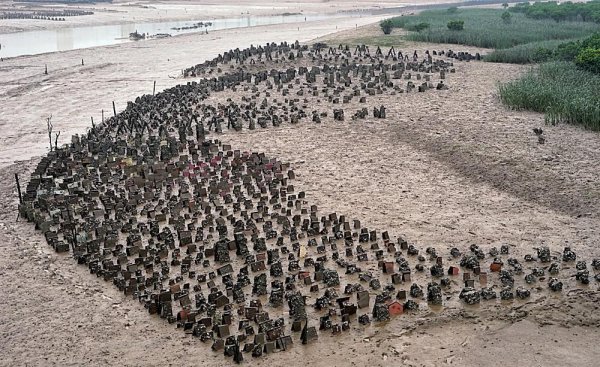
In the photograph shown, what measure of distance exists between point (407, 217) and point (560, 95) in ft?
27.0

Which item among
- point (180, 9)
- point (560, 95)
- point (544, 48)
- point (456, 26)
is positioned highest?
point (180, 9)

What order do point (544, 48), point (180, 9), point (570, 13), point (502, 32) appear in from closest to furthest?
point (544, 48) → point (502, 32) → point (570, 13) → point (180, 9)

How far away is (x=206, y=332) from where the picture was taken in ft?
26.9

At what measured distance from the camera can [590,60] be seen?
69.5 ft

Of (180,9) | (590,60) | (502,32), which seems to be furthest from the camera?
(180,9)

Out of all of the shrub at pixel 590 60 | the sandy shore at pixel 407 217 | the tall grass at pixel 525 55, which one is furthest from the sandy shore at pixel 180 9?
the shrub at pixel 590 60

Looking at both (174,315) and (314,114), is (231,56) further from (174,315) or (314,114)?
(174,315)

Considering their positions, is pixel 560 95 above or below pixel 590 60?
below

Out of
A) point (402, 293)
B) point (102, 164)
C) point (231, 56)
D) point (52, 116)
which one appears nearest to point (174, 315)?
point (402, 293)

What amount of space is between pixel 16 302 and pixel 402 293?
529cm

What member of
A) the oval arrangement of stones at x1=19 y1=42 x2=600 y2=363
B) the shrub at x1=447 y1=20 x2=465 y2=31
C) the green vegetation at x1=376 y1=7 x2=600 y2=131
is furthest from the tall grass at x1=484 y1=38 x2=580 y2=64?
the oval arrangement of stones at x1=19 y1=42 x2=600 y2=363

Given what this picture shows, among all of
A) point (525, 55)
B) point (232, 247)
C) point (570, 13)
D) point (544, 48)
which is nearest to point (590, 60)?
point (525, 55)

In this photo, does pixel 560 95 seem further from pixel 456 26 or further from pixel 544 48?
pixel 456 26

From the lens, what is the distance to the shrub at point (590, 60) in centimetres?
2091
